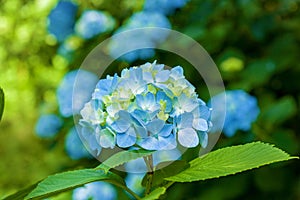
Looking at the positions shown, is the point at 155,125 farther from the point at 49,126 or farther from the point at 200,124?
the point at 49,126

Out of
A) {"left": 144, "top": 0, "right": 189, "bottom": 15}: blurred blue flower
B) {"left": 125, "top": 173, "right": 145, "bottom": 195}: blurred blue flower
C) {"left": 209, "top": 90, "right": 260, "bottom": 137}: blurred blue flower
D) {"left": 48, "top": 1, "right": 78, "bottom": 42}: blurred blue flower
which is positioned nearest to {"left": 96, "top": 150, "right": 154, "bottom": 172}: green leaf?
{"left": 125, "top": 173, "right": 145, "bottom": 195}: blurred blue flower

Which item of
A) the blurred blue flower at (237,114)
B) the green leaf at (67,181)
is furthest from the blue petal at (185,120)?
the blurred blue flower at (237,114)

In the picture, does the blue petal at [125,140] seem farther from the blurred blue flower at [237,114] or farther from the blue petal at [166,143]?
the blurred blue flower at [237,114]

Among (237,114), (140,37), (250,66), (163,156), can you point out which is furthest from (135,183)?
(163,156)

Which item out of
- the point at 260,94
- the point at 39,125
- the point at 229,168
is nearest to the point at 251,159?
the point at 229,168

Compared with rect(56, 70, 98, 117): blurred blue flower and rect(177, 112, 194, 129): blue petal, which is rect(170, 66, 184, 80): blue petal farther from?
rect(56, 70, 98, 117): blurred blue flower

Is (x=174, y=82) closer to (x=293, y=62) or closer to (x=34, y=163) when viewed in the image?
(x=293, y=62)
